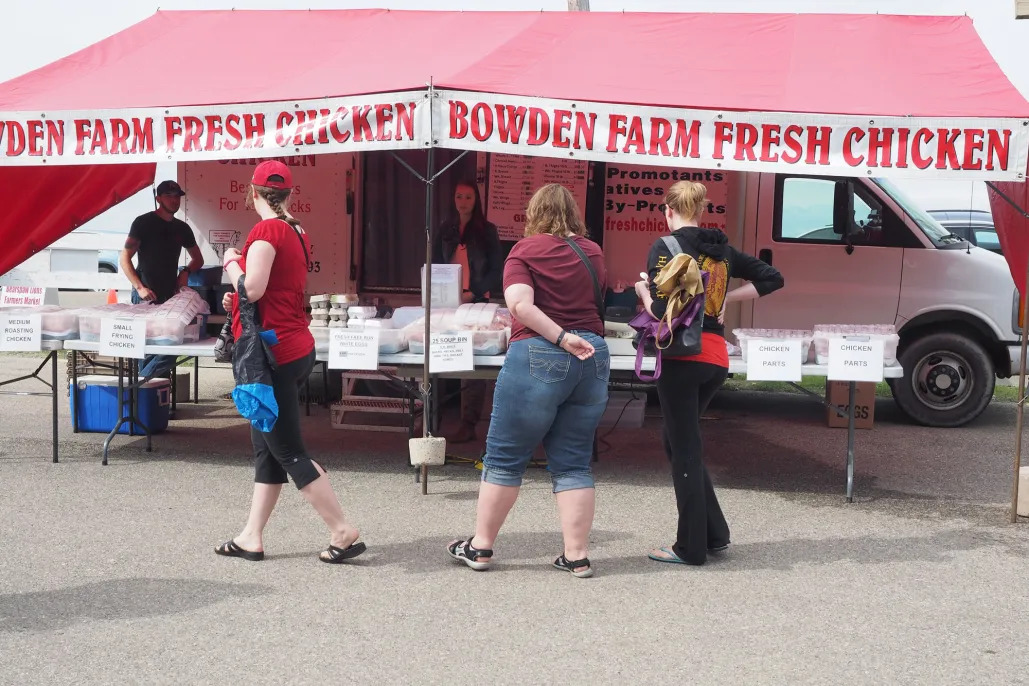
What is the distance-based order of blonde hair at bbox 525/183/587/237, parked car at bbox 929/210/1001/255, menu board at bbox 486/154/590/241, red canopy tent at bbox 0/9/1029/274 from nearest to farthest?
blonde hair at bbox 525/183/587/237, red canopy tent at bbox 0/9/1029/274, menu board at bbox 486/154/590/241, parked car at bbox 929/210/1001/255

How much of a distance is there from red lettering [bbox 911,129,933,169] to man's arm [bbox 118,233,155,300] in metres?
5.50

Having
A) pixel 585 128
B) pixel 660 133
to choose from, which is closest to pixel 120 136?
pixel 585 128

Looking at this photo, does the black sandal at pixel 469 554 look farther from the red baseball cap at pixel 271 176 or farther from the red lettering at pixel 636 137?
the red lettering at pixel 636 137

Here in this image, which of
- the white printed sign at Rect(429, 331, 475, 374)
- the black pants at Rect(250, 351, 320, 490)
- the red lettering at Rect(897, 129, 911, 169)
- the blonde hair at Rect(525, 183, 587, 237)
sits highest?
the red lettering at Rect(897, 129, 911, 169)

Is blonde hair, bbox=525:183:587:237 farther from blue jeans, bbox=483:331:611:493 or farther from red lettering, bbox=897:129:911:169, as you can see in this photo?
red lettering, bbox=897:129:911:169

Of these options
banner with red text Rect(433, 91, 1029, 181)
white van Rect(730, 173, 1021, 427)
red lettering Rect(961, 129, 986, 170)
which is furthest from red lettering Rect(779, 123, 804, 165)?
white van Rect(730, 173, 1021, 427)

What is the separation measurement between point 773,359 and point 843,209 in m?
3.53

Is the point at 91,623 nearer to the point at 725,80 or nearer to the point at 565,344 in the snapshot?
the point at 565,344

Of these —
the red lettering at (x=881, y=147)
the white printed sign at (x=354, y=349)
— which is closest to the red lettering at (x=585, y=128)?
the red lettering at (x=881, y=147)

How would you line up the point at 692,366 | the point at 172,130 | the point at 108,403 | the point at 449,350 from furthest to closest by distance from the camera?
1. the point at 108,403
2. the point at 172,130
3. the point at 449,350
4. the point at 692,366

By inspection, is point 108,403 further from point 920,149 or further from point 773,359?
point 920,149

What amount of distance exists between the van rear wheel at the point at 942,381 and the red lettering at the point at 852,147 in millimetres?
3687

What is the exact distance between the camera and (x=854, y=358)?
6.46m

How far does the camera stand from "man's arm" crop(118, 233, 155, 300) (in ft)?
27.8
